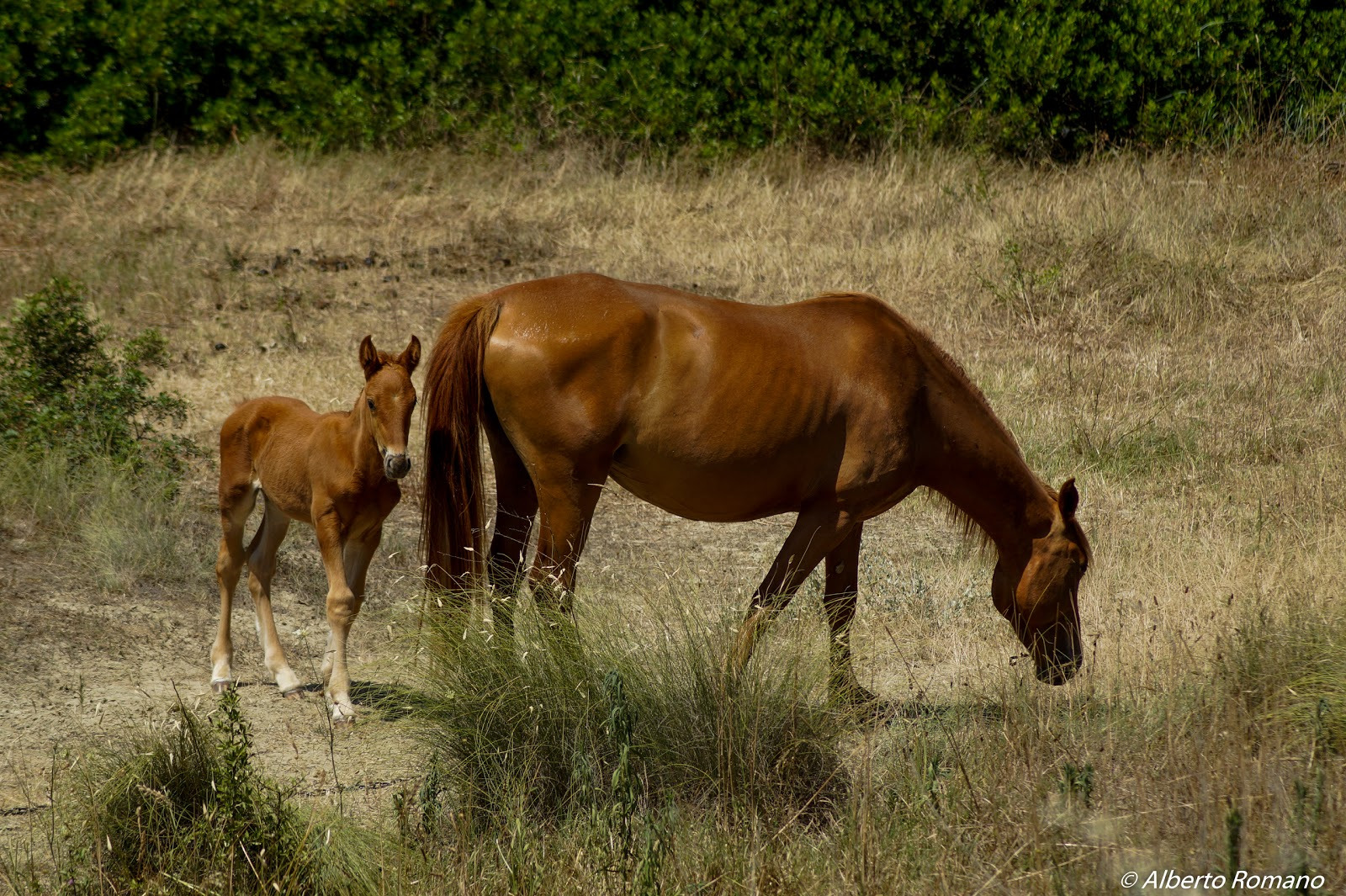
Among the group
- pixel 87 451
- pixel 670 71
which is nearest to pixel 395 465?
pixel 87 451

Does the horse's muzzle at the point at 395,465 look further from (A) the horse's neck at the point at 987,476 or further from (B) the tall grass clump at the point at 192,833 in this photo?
(A) the horse's neck at the point at 987,476

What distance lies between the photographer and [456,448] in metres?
5.89

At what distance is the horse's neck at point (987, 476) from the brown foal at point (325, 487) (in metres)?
2.40

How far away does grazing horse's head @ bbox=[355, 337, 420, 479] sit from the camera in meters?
5.64

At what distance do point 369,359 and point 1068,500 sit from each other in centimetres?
316

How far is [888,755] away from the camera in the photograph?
5066 millimetres

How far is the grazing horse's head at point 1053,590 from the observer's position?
20.6 ft

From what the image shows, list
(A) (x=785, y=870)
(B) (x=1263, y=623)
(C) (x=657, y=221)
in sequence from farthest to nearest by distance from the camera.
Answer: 1. (C) (x=657, y=221)
2. (B) (x=1263, y=623)
3. (A) (x=785, y=870)

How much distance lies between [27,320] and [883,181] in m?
8.88

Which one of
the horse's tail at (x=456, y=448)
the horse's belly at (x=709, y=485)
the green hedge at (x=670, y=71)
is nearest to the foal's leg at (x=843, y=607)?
the horse's belly at (x=709, y=485)

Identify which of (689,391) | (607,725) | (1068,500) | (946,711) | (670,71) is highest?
(670,71)

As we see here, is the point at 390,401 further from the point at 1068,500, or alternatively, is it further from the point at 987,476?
the point at 1068,500

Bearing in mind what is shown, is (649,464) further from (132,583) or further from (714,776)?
(132,583)

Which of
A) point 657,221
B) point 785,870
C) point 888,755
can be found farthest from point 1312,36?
point 785,870
